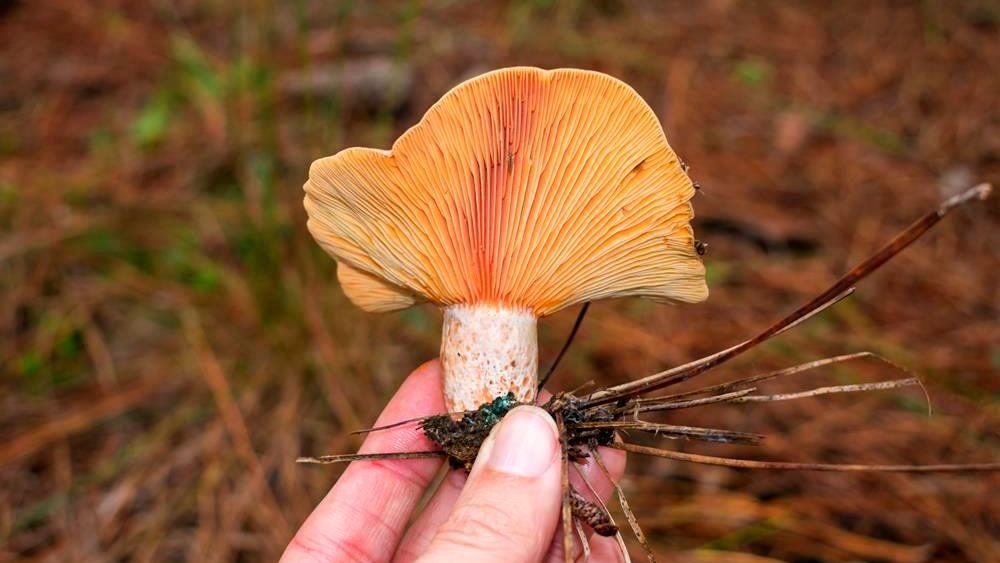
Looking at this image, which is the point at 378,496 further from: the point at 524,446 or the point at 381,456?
the point at 524,446

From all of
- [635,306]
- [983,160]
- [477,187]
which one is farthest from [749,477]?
[983,160]

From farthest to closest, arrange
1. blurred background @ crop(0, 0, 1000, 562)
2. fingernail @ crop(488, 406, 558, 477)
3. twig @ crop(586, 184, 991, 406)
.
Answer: blurred background @ crop(0, 0, 1000, 562), fingernail @ crop(488, 406, 558, 477), twig @ crop(586, 184, 991, 406)

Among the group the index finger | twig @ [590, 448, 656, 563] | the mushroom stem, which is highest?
the mushroom stem

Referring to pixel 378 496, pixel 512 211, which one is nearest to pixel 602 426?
pixel 512 211

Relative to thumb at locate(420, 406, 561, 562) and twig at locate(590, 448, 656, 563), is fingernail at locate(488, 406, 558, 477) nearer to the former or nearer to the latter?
thumb at locate(420, 406, 561, 562)

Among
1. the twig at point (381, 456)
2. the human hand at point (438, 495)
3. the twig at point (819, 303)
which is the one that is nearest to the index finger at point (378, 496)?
the human hand at point (438, 495)

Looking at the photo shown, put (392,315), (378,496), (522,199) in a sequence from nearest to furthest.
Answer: (522,199) → (378,496) → (392,315)

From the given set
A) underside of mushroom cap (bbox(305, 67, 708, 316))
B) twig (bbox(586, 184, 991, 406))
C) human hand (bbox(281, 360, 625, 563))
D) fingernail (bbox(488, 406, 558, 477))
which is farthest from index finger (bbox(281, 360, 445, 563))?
twig (bbox(586, 184, 991, 406))
